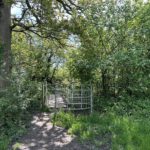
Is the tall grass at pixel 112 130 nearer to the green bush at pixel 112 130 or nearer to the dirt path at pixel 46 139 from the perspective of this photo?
the green bush at pixel 112 130

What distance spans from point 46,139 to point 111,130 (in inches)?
62.8

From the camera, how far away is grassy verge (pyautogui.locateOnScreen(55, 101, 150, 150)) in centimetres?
687

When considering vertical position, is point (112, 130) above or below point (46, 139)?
above

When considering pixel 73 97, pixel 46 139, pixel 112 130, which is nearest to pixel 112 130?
pixel 112 130

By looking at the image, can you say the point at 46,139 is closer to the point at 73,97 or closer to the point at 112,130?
the point at 112,130

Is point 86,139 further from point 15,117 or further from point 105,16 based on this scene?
point 105,16

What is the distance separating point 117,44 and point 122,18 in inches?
42.6

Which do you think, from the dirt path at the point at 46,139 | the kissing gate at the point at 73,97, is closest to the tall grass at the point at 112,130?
the dirt path at the point at 46,139

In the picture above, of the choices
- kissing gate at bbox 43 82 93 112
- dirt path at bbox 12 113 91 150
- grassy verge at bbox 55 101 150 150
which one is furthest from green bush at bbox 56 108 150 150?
kissing gate at bbox 43 82 93 112

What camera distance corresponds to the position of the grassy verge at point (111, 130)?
6.87 meters

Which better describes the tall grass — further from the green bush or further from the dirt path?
the dirt path

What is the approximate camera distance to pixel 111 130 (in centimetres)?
796

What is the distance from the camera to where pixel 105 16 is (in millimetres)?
13133

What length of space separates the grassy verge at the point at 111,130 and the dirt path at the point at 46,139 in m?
0.27
